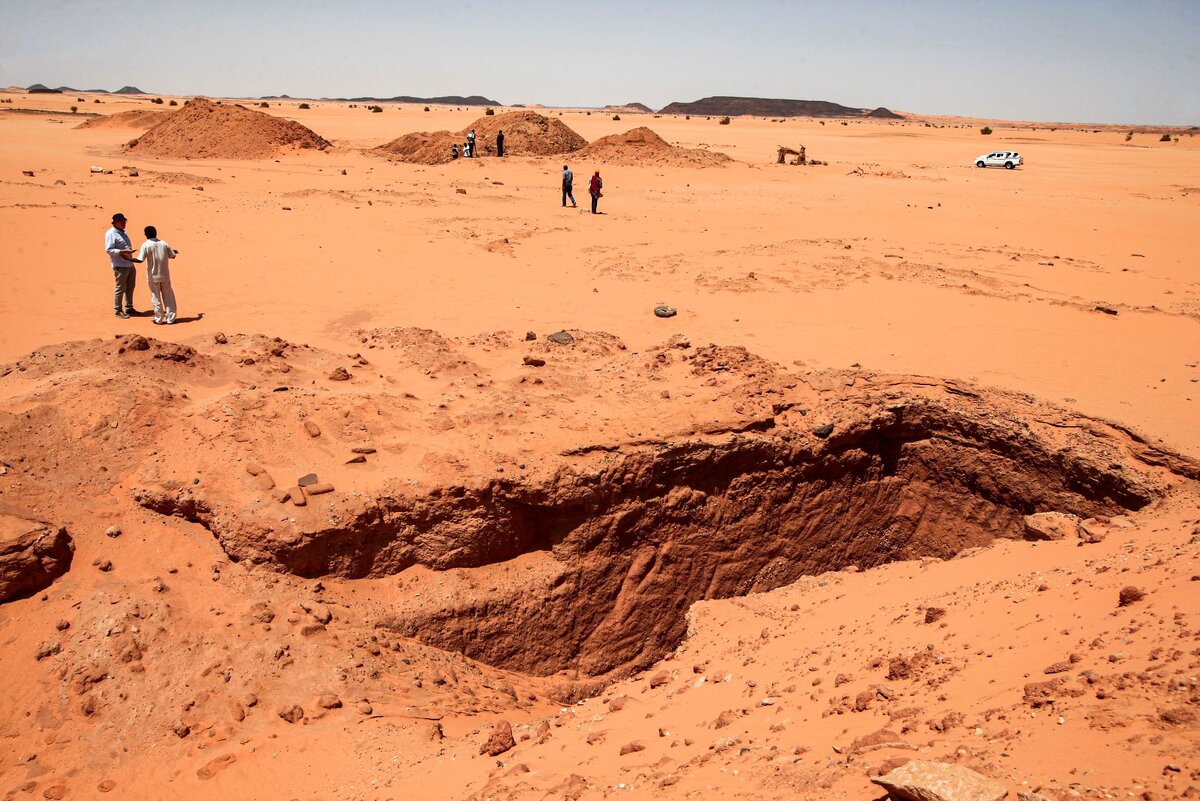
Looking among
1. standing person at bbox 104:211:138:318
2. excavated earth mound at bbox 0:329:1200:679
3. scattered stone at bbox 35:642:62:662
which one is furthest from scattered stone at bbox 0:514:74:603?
standing person at bbox 104:211:138:318

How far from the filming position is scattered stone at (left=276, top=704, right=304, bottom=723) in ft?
15.7

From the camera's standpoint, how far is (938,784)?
9.06 ft

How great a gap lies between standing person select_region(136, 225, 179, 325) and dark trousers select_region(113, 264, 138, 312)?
0.49 meters

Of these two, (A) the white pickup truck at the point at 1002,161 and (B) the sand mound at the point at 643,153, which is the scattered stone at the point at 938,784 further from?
(A) the white pickup truck at the point at 1002,161

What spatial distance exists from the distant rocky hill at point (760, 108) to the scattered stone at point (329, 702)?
13334cm

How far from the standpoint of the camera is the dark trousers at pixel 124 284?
10.1 meters

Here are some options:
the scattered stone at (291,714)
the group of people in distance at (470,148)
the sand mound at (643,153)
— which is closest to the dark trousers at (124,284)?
the scattered stone at (291,714)

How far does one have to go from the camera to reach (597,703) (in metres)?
5.21

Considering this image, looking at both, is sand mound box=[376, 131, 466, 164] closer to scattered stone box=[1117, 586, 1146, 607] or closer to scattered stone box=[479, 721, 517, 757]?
scattered stone box=[479, 721, 517, 757]

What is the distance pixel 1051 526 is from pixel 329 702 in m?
5.47

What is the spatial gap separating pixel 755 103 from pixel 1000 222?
129895 mm

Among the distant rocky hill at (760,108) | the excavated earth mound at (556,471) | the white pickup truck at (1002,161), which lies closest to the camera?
the excavated earth mound at (556,471)

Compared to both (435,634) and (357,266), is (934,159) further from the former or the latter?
(435,634)

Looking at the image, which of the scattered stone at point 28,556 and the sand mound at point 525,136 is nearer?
the scattered stone at point 28,556
